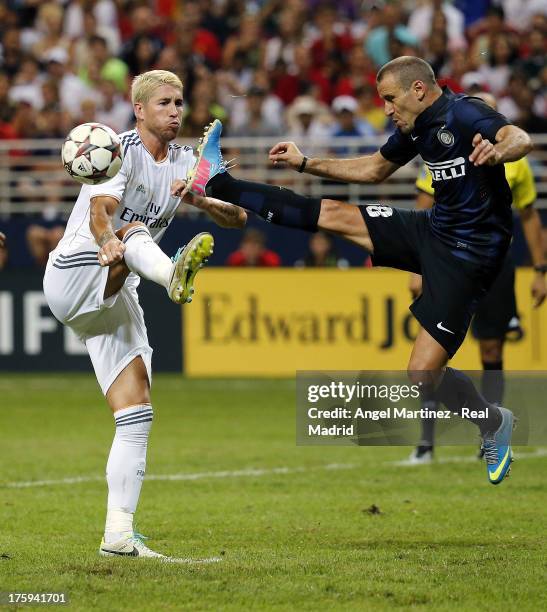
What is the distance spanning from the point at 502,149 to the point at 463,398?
5.63ft

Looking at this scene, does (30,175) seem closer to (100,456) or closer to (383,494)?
(100,456)

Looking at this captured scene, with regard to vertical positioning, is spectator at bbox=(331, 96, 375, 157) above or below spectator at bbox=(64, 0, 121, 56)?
below

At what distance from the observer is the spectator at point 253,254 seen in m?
16.1

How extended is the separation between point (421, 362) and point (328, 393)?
0.64 meters

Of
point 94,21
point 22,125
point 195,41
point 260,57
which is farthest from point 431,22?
point 22,125

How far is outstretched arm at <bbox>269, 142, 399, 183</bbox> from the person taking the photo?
289 inches

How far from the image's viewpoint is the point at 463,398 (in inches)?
296

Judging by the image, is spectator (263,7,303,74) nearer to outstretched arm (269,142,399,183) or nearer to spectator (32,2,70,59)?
spectator (32,2,70,59)

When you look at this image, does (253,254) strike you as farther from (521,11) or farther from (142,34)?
(521,11)

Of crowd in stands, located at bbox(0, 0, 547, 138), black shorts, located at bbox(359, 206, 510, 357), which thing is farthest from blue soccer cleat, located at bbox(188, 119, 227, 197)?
crowd in stands, located at bbox(0, 0, 547, 138)

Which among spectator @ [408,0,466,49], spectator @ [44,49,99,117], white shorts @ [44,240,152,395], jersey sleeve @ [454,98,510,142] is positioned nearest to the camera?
white shorts @ [44,240,152,395]

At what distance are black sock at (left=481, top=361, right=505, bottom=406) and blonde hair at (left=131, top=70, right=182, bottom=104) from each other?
14.3 feet

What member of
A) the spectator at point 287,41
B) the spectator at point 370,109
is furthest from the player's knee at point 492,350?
the spectator at point 287,41

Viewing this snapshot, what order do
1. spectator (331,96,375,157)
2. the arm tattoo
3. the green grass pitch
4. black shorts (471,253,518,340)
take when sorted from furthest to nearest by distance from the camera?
spectator (331,96,375,157) < black shorts (471,253,518,340) < the arm tattoo < the green grass pitch
